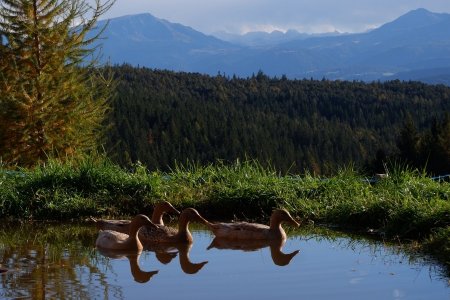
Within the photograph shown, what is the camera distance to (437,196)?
10.0 meters

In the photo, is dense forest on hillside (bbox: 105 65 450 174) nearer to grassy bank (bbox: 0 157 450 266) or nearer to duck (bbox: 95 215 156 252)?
grassy bank (bbox: 0 157 450 266)

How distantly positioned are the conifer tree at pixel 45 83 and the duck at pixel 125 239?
10.9 m

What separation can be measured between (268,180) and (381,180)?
1.56 meters

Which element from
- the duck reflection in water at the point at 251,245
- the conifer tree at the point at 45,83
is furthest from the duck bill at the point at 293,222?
the conifer tree at the point at 45,83

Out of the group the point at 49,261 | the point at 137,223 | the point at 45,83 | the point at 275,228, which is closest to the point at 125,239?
the point at 137,223

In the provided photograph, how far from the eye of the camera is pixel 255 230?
9.08 metres

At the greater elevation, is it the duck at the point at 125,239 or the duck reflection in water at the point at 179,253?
the duck at the point at 125,239

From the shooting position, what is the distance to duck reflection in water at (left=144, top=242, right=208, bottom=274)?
7762 mm

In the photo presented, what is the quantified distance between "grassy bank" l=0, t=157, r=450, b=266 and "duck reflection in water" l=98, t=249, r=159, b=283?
2371mm

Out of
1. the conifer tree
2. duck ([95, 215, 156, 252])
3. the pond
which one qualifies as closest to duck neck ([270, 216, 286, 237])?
the pond

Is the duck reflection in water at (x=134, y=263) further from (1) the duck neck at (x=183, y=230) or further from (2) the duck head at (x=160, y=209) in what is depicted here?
(2) the duck head at (x=160, y=209)

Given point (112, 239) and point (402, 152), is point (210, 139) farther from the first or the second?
point (112, 239)

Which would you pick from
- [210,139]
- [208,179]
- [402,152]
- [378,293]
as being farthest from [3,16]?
[210,139]

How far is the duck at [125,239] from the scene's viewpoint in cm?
849
